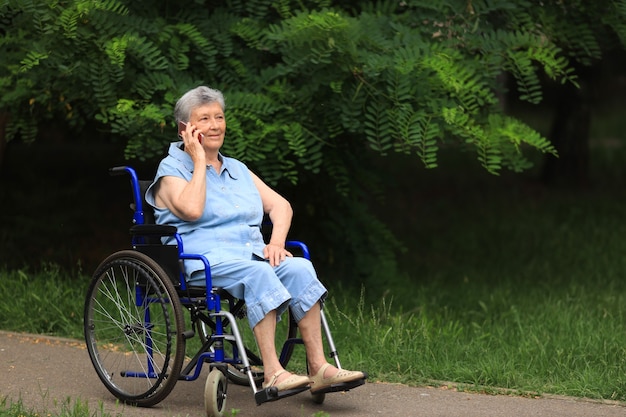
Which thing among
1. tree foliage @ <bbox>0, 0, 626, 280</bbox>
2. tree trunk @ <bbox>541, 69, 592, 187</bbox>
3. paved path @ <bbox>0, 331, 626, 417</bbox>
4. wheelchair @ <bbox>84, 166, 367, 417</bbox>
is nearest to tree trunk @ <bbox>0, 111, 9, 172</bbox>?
tree foliage @ <bbox>0, 0, 626, 280</bbox>

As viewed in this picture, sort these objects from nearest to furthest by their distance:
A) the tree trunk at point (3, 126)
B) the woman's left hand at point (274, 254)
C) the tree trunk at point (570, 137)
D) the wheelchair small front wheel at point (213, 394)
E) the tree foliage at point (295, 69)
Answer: the wheelchair small front wheel at point (213, 394), the woman's left hand at point (274, 254), the tree foliage at point (295, 69), the tree trunk at point (3, 126), the tree trunk at point (570, 137)

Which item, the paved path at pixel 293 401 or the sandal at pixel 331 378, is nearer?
the sandal at pixel 331 378

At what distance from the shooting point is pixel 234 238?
5.04 metres

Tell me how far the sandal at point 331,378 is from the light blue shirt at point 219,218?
615mm

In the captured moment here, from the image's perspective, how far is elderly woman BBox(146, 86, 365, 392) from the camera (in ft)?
15.6

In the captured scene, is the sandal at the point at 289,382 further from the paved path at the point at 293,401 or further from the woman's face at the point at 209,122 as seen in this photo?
the woman's face at the point at 209,122

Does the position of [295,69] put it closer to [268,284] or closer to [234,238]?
[234,238]

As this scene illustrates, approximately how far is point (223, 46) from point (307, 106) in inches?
28.2

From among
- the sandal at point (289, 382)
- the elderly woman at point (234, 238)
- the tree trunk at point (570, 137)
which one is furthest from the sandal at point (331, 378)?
the tree trunk at point (570, 137)

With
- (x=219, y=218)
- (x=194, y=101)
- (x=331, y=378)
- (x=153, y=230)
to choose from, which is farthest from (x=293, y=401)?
(x=194, y=101)

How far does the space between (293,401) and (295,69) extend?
A: 227 centimetres

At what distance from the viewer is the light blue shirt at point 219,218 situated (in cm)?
498

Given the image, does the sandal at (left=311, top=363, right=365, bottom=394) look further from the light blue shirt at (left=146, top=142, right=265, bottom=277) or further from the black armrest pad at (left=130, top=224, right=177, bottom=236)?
the black armrest pad at (left=130, top=224, right=177, bottom=236)

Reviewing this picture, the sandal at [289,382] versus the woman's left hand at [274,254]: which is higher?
the woman's left hand at [274,254]
